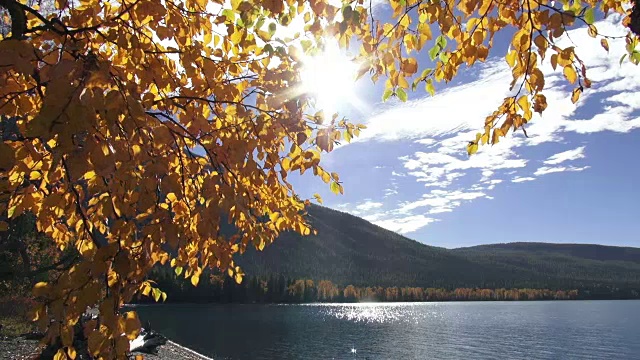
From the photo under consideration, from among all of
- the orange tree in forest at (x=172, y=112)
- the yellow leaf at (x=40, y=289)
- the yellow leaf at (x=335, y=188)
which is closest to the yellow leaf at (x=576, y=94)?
the orange tree in forest at (x=172, y=112)

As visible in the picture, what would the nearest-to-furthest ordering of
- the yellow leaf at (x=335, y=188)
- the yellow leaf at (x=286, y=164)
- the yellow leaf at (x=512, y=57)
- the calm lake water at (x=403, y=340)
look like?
the yellow leaf at (x=512, y=57) < the yellow leaf at (x=286, y=164) < the yellow leaf at (x=335, y=188) < the calm lake water at (x=403, y=340)

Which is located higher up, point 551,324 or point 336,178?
point 336,178

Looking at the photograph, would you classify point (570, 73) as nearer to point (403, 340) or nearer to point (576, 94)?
point (576, 94)

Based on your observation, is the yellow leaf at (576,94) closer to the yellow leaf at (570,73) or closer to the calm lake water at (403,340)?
the yellow leaf at (570,73)

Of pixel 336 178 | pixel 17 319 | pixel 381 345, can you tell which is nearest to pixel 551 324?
pixel 381 345

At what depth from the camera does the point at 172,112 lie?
215 inches

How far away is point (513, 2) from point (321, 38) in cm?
185

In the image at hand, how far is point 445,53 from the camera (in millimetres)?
4586

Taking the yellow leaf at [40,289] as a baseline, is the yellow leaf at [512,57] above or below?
above

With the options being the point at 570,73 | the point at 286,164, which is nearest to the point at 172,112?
the point at 286,164

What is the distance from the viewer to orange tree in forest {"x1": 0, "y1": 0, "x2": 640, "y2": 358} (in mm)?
2699

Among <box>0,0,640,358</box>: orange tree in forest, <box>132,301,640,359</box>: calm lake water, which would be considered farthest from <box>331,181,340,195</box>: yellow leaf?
<box>132,301,640,359</box>: calm lake water

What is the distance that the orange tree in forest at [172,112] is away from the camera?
270 cm

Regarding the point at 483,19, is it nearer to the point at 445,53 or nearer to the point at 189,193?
the point at 445,53
